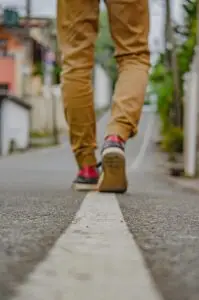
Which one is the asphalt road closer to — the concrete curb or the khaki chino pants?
the khaki chino pants

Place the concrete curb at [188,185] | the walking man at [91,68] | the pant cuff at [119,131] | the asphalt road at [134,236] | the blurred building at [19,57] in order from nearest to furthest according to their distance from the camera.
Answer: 1. the asphalt road at [134,236]
2. the pant cuff at [119,131]
3. the walking man at [91,68]
4. the concrete curb at [188,185]
5. the blurred building at [19,57]

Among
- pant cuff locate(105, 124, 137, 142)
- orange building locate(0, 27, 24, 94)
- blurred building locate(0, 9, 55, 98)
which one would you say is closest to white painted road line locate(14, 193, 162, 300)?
pant cuff locate(105, 124, 137, 142)

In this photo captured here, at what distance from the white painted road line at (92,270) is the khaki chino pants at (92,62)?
169 cm

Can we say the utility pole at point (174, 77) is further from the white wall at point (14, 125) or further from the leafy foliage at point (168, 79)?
the white wall at point (14, 125)

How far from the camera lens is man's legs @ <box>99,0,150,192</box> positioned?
139 inches

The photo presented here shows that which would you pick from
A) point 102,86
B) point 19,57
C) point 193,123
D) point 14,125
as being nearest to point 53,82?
point 19,57

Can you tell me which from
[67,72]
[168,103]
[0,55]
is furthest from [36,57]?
[67,72]

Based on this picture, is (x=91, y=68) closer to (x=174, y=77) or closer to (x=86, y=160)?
(x=86, y=160)

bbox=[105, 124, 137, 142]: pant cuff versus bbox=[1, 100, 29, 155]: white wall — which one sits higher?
bbox=[105, 124, 137, 142]: pant cuff

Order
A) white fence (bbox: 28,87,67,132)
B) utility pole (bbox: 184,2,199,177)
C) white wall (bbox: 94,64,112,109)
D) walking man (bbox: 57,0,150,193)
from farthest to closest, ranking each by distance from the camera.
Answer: white wall (bbox: 94,64,112,109) < white fence (bbox: 28,87,67,132) < utility pole (bbox: 184,2,199,177) < walking man (bbox: 57,0,150,193)

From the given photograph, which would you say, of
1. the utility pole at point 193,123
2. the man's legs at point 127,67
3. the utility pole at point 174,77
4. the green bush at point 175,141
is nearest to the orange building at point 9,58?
the utility pole at point 174,77

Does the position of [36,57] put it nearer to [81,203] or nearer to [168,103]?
[168,103]

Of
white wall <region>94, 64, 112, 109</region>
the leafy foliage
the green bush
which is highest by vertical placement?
the leafy foliage

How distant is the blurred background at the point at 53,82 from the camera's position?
11042 millimetres
